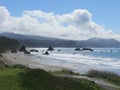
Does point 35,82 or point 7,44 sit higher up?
point 7,44

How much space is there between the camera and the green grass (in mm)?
14156

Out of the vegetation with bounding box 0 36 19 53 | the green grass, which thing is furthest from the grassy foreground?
the vegetation with bounding box 0 36 19 53

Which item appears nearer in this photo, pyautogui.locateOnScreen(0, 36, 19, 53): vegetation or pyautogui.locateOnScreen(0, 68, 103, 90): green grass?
pyautogui.locateOnScreen(0, 68, 103, 90): green grass

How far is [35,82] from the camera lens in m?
14.8

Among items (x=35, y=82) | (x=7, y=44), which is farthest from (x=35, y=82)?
(x=7, y=44)

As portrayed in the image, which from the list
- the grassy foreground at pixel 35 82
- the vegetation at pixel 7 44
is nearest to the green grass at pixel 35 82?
the grassy foreground at pixel 35 82

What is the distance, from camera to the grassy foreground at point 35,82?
1416 cm

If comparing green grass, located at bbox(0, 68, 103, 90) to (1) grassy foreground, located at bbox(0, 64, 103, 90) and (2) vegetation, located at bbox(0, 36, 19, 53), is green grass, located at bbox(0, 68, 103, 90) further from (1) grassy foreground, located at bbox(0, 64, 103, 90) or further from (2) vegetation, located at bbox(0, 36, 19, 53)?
Result: (2) vegetation, located at bbox(0, 36, 19, 53)

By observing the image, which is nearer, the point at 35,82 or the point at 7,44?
the point at 35,82

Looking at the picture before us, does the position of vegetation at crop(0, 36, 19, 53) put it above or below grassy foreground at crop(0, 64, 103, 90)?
above

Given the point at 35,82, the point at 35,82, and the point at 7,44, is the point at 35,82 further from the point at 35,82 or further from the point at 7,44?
the point at 7,44

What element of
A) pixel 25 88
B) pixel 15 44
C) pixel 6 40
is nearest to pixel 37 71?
pixel 25 88

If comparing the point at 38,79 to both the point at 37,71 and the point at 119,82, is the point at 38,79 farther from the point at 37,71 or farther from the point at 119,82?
the point at 119,82

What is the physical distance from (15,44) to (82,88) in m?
182
